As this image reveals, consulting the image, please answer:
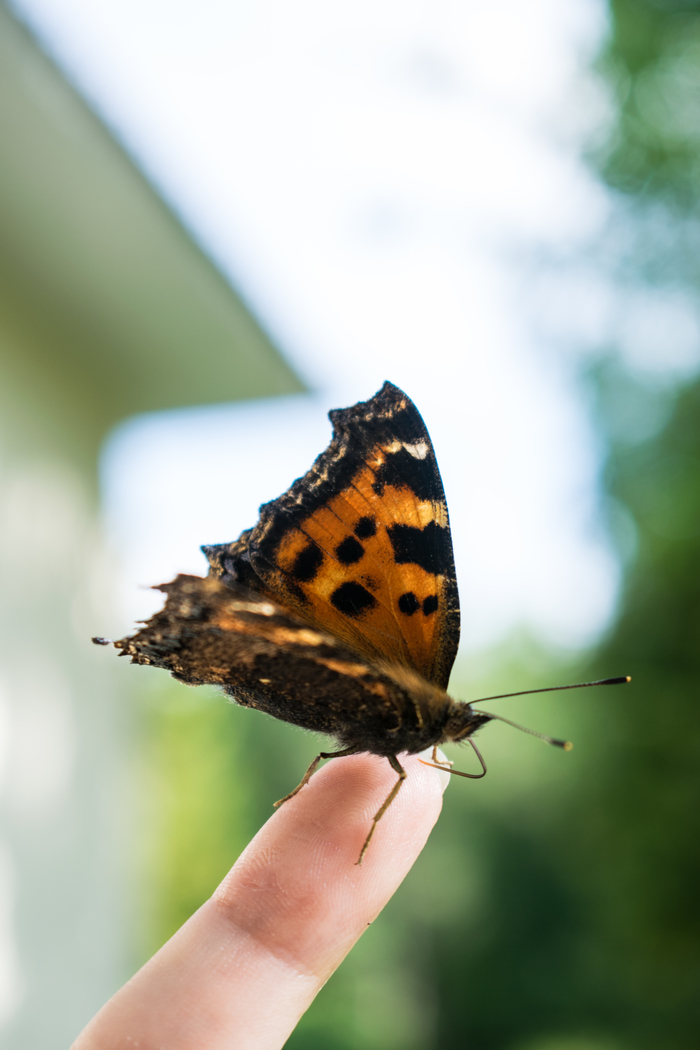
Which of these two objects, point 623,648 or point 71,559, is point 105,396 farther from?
point 623,648

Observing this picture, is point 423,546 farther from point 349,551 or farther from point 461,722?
point 461,722

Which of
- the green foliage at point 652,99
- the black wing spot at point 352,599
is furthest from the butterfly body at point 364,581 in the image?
the green foliage at point 652,99

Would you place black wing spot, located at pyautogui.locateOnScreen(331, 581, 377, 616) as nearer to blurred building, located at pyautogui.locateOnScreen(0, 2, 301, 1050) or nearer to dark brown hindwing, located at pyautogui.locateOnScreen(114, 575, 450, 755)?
dark brown hindwing, located at pyautogui.locateOnScreen(114, 575, 450, 755)

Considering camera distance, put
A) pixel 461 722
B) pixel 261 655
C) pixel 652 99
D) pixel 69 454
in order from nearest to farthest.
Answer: pixel 261 655
pixel 461 722
pixel 69 454
pixel 652 99

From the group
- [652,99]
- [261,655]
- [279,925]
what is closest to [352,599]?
[261,655]

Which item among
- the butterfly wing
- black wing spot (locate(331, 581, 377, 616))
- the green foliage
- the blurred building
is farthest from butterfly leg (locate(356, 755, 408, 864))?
the green foliage

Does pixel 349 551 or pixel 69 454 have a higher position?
pixel 69 454

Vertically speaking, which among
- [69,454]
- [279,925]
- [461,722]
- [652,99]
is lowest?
[279,925]

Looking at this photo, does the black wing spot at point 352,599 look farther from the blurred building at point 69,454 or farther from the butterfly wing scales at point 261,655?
the blurred building at point 69,454
